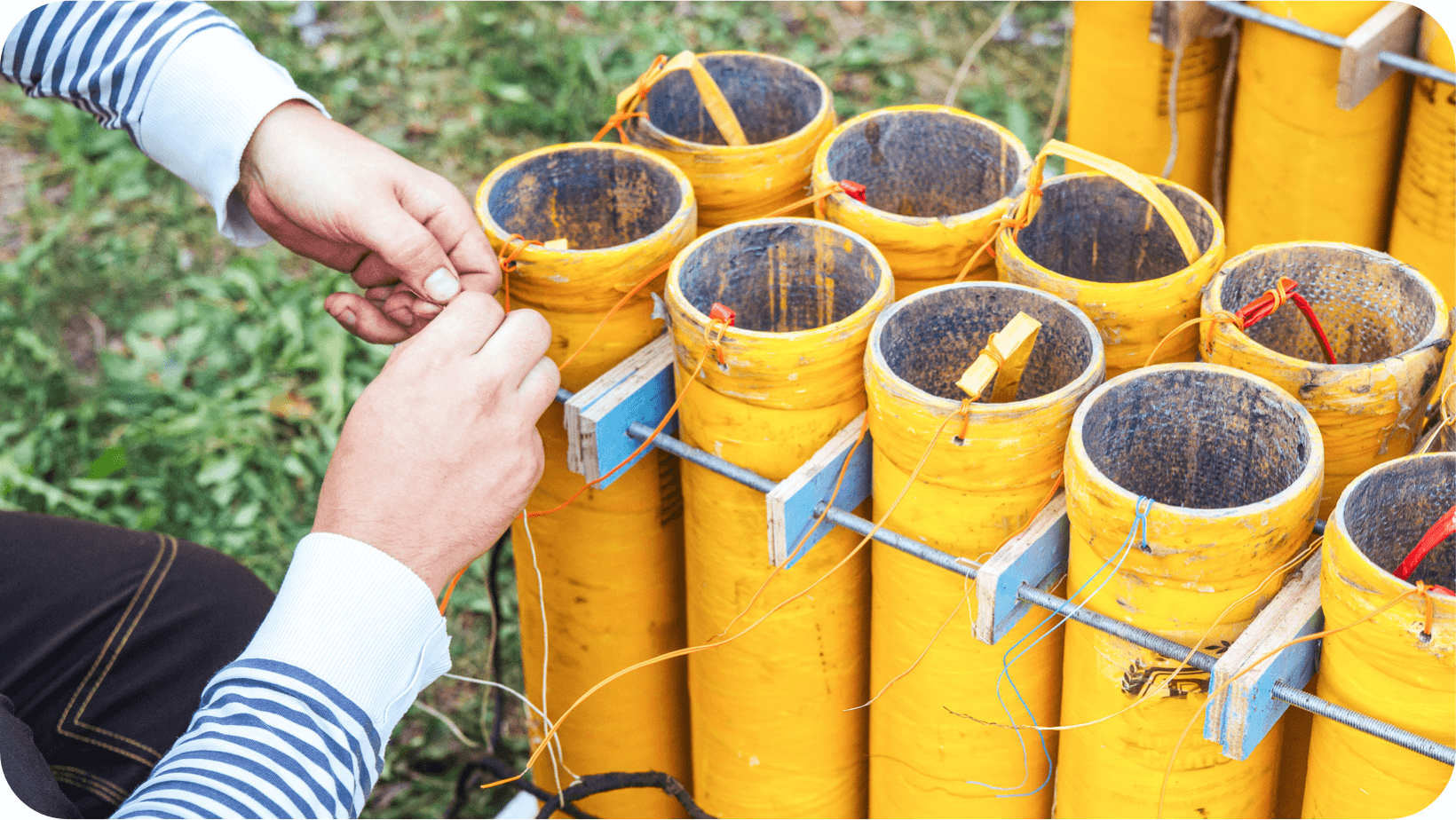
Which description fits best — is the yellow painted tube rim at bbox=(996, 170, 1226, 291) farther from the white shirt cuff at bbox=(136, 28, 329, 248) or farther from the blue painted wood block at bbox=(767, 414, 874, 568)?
the white shirt cuff at bbox=(136, 28, 329, 248)

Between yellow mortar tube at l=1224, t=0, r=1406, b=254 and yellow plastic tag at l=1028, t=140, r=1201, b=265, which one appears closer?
yellow plastic tag at l=1028, t=140, r=1201, b=265

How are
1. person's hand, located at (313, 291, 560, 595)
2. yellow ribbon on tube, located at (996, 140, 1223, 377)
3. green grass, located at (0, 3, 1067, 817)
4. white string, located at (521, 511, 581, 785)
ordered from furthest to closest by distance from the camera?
green grass, located at (0, 3, 1067, 817) < white string, located at (521, 511, 581, 785) < yellow ribbon on tube, located at (996, 140, 1223, 377) < person's hand, located at (313, 291, 560, 595)

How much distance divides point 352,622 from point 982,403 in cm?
93

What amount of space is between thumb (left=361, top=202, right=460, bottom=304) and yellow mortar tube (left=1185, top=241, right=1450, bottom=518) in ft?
3.93

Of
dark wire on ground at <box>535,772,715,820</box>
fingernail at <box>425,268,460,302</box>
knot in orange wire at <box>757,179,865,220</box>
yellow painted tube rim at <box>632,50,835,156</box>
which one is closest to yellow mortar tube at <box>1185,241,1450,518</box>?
knot in orange wire at <box>757,179,865,220</box>

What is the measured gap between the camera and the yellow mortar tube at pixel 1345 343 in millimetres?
1743

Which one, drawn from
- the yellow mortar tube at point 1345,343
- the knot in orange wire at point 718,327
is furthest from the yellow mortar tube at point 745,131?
the yellow mortar tube at point 1345,343

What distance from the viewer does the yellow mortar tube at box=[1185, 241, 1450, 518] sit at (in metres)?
1.74

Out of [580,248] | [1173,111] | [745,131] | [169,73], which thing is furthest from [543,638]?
[1173,111]

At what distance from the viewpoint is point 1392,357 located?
5.73 feet

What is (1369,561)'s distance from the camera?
1503 millimetres

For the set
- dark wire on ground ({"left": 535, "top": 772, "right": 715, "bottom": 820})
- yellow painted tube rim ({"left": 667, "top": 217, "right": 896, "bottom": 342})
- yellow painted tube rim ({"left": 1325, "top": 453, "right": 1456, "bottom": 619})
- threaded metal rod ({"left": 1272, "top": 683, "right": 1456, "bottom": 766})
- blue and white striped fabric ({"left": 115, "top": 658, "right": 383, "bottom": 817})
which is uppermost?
yellow painted tube rim ({"left": 667, "top": 217, "right": 896, "bottom": 342})

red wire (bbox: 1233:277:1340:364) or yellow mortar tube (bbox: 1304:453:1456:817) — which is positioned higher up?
red wire (bbox: 1233:277:1340:364)

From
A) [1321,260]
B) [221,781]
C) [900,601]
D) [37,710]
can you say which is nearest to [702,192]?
[900,601]
